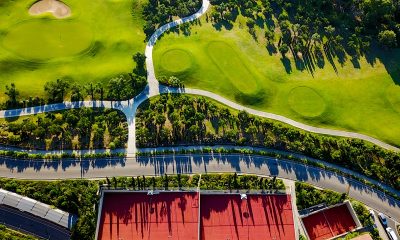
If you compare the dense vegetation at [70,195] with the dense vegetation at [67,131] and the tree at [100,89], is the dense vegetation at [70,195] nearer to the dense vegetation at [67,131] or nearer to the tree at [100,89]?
the dense vegetation at [67,131]

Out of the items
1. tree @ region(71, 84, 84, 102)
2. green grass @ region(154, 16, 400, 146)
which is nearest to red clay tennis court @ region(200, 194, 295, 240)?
green grass @ region(154, 16, 400, 146)

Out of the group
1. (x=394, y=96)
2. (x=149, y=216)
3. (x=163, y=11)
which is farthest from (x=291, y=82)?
(x=149, y=216)

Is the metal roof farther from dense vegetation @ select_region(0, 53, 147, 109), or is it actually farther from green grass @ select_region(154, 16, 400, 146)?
green grass @ select_region(154, 16, 400, 146)

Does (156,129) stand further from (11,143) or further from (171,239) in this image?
(11,143)

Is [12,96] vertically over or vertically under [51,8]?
under

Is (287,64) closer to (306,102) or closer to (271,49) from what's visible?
(271,49)

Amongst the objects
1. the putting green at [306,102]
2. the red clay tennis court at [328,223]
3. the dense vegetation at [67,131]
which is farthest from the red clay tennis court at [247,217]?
the dense vegetation at [67,131]
